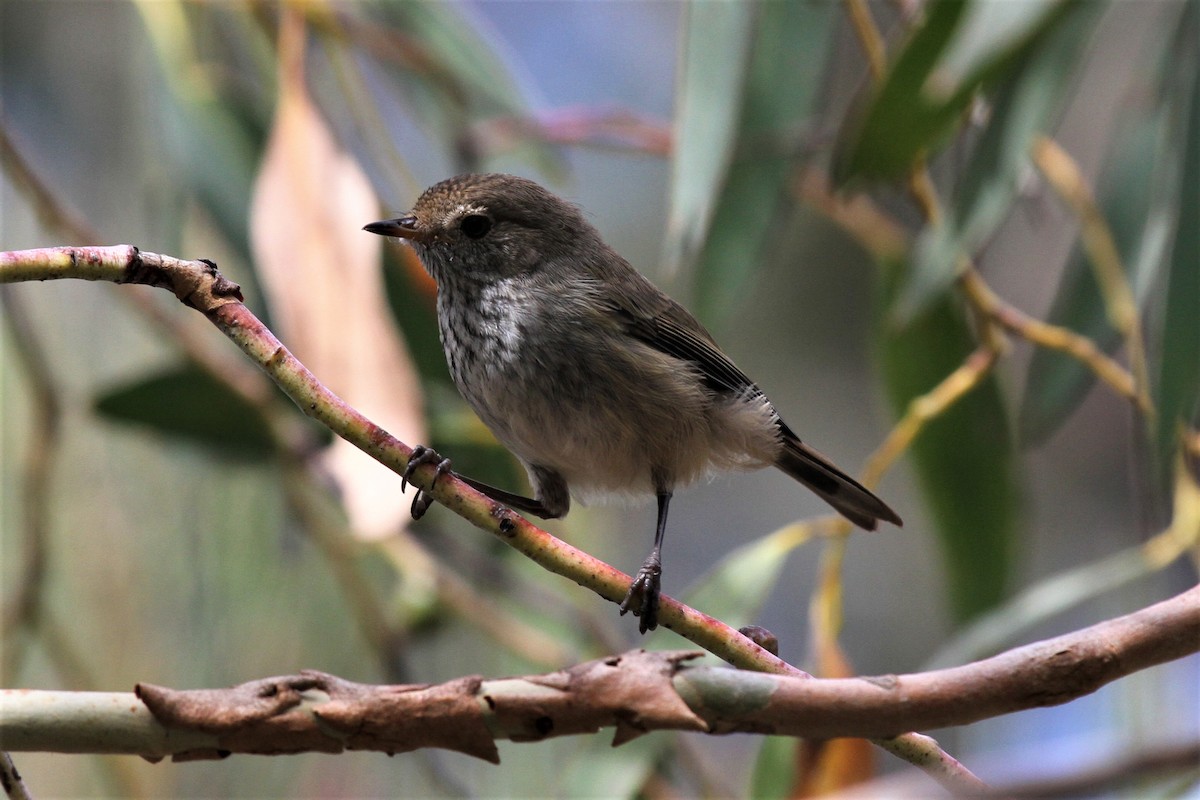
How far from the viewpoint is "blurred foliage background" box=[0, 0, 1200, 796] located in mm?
2494

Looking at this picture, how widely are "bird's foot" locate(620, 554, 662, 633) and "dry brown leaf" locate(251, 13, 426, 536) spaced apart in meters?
0.47

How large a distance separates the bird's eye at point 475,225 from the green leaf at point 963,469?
1.08 m

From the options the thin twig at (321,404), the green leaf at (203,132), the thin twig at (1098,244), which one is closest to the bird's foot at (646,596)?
the thin twig at (321,404)

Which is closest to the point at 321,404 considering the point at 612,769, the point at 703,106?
the point at 703,106

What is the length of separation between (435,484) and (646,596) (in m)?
0.58

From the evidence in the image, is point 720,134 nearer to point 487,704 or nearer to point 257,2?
point 487,704

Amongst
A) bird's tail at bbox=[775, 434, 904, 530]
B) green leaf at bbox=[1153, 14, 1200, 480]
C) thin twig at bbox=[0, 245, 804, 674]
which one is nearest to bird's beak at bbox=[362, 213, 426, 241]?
bird's tail at bbox=[775, 434, 904, 530]

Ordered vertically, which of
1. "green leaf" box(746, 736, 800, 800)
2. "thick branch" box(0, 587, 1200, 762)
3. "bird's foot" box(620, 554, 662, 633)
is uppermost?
"bird's foot" box(620, 554, 662, 633)

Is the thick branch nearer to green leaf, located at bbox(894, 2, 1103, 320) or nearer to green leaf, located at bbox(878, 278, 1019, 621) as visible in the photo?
green leaf, located at bbox(894, 2, 1103, 320)

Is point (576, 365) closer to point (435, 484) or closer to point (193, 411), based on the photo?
point (435, 484)

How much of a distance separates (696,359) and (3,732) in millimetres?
1910

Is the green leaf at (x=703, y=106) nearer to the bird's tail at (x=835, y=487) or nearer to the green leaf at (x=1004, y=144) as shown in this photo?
the green leaf at (x=1004, y=144)

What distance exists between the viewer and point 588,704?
3.98ft

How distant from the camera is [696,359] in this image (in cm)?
282
